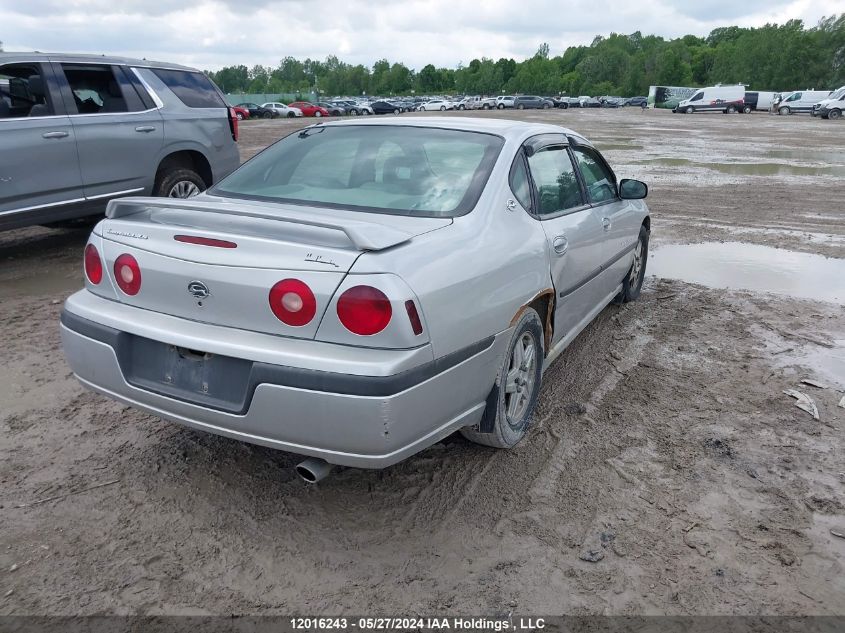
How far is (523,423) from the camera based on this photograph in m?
3.64

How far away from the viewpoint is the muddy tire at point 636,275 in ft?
19.4

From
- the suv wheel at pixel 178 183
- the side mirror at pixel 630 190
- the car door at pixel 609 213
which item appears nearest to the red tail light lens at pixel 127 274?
the car door at pixel 609 213

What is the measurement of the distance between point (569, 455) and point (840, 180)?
45.0 feet

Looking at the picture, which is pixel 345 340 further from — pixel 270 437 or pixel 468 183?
pixel 468 183

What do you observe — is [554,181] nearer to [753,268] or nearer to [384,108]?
[753,268]

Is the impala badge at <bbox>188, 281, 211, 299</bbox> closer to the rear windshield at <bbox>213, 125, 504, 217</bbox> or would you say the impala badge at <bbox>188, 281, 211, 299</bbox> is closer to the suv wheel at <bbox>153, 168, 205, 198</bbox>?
the rear windshield at <bbox>213, 125, 504, 217</bbox>

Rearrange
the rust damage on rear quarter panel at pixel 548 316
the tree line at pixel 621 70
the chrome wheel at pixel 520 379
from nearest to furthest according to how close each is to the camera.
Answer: the chrome wheel at pixel 520 379 → the rust damage on rear quarter panel at pixel 548 316 → the tree line at pixel 621 70

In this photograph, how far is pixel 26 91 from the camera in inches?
255

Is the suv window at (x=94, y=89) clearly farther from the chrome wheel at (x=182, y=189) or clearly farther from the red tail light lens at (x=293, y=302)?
the red tail light lens at (x=293, y=302)

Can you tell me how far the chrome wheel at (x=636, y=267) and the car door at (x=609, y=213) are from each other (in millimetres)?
420

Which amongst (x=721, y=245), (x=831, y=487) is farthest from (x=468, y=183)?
(x=721, y=245)

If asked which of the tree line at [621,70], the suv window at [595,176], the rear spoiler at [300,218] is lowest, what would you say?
the tree line at [621,70]

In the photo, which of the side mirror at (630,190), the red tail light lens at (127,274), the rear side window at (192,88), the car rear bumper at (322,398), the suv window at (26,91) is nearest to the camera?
the car rear bumper at (322,398)

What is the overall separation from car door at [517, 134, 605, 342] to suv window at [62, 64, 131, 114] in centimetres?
486
